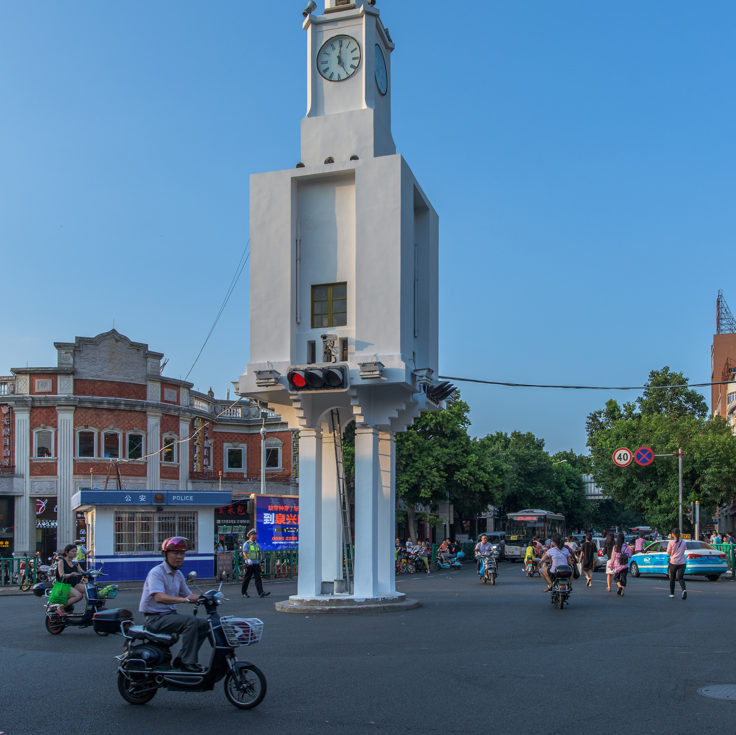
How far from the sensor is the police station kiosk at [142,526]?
27.2 m

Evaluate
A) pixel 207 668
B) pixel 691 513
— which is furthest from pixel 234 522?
pixel 207 668

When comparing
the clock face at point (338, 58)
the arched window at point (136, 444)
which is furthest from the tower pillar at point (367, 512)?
the arched window at point (136, 444)

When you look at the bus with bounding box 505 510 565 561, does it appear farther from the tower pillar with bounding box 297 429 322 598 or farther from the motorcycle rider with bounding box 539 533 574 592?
the tower pillar with bounding box 297 429 322 598

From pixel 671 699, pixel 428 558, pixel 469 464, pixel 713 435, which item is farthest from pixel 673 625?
pixel 713 435

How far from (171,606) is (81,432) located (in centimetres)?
3900

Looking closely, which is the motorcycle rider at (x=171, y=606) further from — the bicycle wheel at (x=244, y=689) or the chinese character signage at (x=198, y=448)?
the chinese character signage at (x=198, y=448)

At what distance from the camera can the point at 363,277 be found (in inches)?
773

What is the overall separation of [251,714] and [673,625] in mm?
9870

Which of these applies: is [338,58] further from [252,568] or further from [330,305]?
[252,568]

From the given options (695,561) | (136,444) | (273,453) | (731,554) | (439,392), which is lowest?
(731,554)

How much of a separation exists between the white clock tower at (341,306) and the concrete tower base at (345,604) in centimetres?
5

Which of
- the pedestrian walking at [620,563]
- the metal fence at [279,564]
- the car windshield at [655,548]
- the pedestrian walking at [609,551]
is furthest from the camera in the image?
the car windshield at [655,548]

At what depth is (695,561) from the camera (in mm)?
30219

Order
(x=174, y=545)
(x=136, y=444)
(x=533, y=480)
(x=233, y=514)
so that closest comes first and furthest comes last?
(x=174, y=545), (x=233, y=514), (x=136, y=444), (x=533, y=480)
